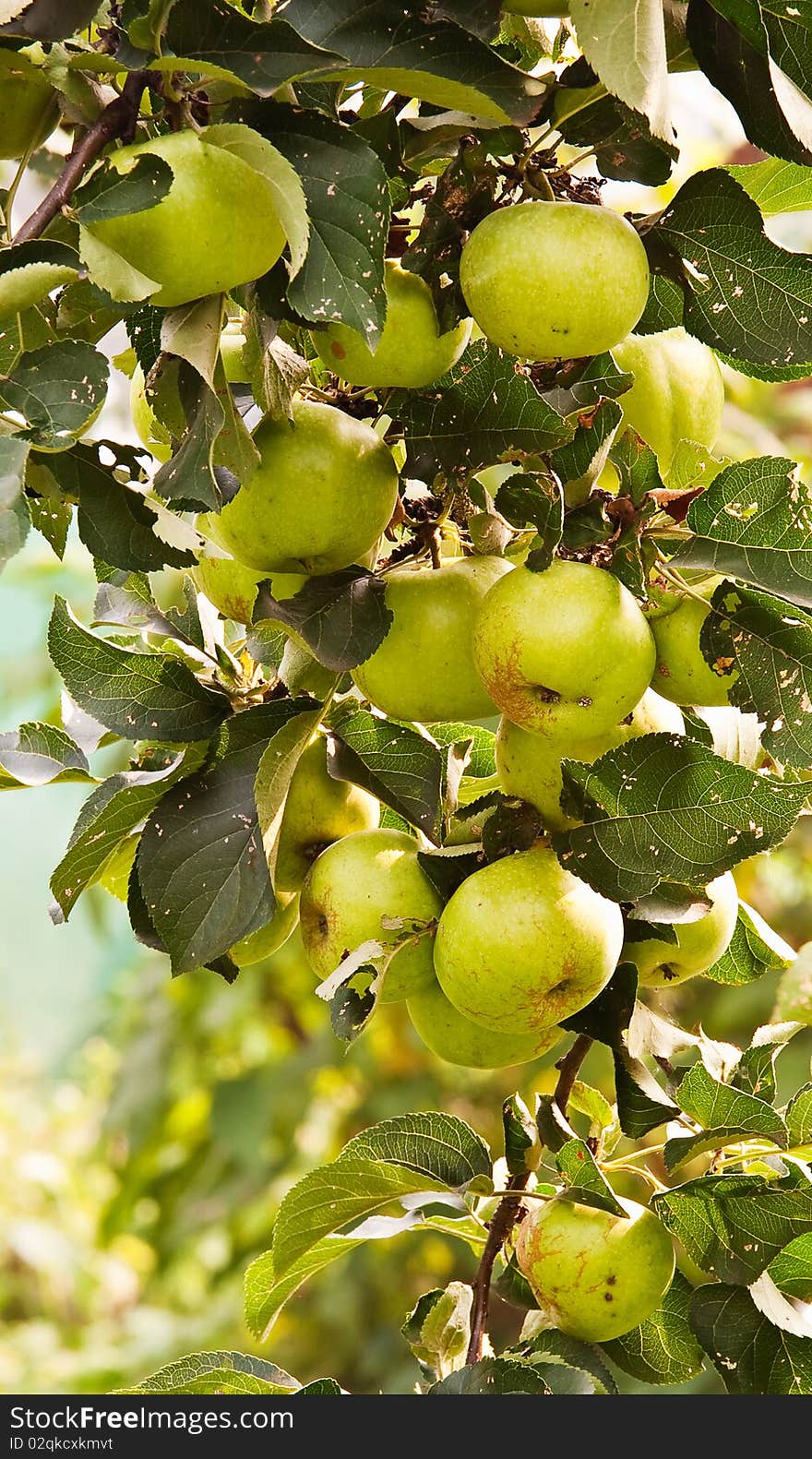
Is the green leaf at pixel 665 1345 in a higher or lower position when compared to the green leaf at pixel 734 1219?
lower

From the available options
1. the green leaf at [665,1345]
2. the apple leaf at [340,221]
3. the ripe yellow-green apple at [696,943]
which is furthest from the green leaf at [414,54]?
the green leaf at [665,1345]

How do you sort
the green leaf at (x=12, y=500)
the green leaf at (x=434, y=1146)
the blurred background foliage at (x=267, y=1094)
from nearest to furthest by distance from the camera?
the green leaf at (x=12, y=500) → the green leaf at (x=434, y=1146) → the blurred background foliage at (x=267, y=1094)

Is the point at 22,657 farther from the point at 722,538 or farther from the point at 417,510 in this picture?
the point at 722,538

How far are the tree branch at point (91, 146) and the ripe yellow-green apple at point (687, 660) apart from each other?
0.34 meters

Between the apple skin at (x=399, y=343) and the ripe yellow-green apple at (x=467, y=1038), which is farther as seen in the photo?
the ripe yellow-green apple at (x=467, y=1038)

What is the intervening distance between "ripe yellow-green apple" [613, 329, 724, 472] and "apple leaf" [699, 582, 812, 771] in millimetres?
128

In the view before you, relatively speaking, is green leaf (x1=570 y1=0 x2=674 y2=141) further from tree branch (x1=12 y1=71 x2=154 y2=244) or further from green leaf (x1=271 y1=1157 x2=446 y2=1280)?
green leaf (x1=271 y1=1157 x2=446 y2=1280)

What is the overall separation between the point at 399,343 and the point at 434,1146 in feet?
1.50

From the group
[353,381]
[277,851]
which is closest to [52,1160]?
[277,851]

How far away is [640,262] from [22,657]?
2325 millimetres

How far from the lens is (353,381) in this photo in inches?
26.8

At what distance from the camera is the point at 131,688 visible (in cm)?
80

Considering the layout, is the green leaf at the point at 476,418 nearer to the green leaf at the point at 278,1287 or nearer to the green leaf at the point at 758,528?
the green leaf at the point at 758,528

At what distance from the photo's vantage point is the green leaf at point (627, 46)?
0.55m
